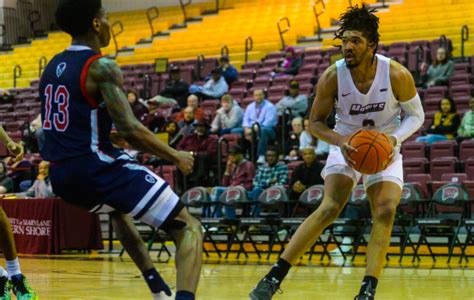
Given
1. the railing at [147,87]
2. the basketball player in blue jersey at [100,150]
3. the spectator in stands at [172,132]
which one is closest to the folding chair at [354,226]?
the spectator in stands at [172,132]

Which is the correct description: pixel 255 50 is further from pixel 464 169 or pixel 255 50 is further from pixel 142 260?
pixel 142 260

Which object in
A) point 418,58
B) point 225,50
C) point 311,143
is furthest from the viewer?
point 225,50

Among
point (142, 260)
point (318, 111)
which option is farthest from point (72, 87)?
point (318, 111)

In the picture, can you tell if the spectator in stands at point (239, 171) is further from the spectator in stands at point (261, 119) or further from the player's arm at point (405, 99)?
the player's arm at point (405, 99)

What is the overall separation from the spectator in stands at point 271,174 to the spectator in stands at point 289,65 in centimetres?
552

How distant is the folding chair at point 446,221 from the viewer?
12633mm

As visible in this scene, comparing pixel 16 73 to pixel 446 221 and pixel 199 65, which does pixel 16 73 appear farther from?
pixel 446 221

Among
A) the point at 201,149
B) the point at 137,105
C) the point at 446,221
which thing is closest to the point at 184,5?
the point at 137,105

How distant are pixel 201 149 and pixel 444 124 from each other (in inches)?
164

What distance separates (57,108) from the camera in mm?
5266

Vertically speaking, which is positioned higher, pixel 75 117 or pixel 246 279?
pixel 75 117

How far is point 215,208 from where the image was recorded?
15.1 meters

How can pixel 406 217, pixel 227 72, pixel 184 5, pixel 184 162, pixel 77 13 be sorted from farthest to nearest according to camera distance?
pixel 184 5 < pixel 227 72 < pixel 406 217 < pixel 77 13 < pixel 184 162

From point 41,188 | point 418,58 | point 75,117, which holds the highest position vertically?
point 75,117
